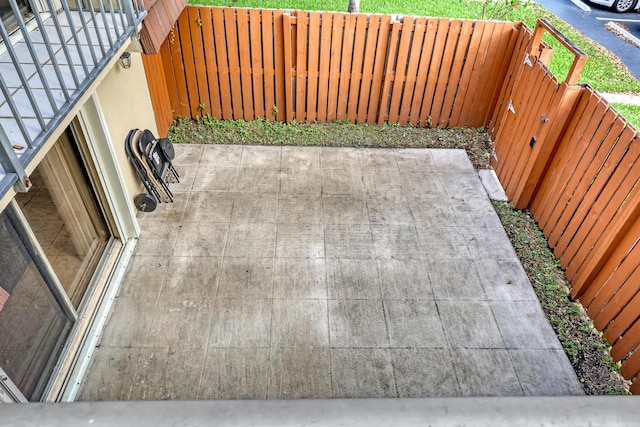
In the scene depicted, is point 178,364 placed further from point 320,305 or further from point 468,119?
point 468,119

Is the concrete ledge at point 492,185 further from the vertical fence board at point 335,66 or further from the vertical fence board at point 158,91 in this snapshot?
the vertical fence board at point 158,91

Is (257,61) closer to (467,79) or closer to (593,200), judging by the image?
(467,79)

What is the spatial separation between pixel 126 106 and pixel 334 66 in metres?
3.35

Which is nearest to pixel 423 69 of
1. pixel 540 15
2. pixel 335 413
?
pixel 335 413

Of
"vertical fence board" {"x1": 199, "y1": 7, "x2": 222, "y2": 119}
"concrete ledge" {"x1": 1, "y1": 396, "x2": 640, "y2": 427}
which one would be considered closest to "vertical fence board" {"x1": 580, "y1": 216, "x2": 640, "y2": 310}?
"concrete ledge" {"x1": 1, "y1": 396, "x2": 640, "y2": 427}

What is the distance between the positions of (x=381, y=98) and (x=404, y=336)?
4363mm

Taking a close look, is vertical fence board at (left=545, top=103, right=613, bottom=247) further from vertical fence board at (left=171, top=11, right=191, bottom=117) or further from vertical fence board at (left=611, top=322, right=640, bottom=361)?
vertical fence board at (left=171, top=11, right=191, bottom=117)

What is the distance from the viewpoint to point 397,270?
4.92 meters

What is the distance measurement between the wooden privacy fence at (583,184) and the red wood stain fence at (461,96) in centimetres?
1

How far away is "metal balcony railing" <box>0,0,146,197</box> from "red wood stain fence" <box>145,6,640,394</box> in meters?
2.44

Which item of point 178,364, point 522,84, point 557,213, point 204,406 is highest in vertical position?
point 204,406

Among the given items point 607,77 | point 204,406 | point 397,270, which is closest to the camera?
point 204,406

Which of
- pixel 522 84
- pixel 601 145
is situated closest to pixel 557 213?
pixel 601 145

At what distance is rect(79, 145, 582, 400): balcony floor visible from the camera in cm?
389
